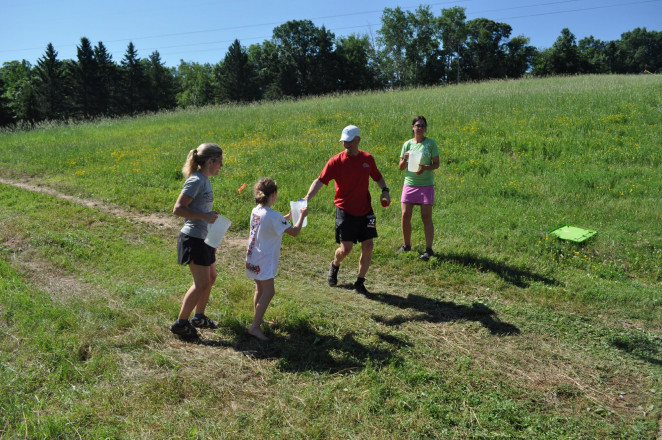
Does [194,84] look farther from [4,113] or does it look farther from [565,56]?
[565,56]

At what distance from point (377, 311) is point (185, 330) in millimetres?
2140

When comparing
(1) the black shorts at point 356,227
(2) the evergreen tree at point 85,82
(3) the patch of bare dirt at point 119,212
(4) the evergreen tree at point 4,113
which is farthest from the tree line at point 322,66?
(1) the black shorts at point 356,227

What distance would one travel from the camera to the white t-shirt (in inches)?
166

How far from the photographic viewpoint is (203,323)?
4.73 meters

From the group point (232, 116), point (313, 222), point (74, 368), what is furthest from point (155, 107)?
point (74, 368)

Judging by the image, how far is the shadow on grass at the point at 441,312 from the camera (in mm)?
4926

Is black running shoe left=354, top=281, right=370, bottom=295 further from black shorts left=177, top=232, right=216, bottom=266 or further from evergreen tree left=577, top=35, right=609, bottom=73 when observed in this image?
evergreen tree left=577, top=35, right=609, bottom=73

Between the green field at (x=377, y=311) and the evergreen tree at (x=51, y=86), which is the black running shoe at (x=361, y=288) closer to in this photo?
the green field at (x=377, y=311)

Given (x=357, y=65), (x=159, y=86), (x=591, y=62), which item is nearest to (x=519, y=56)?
(x=591, y=62)

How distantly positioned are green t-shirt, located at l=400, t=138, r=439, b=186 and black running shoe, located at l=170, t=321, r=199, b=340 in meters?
3.89

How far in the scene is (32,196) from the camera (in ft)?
33.9

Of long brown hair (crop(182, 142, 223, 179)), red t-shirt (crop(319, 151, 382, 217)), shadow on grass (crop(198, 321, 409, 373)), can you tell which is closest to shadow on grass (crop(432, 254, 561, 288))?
red t-shirt (crop(319, 151, 382, 217))

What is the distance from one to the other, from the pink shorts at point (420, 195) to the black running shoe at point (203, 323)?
11.4ft

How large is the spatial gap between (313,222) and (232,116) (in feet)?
42.0
